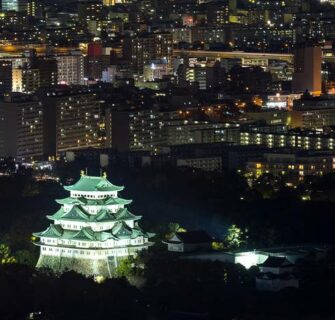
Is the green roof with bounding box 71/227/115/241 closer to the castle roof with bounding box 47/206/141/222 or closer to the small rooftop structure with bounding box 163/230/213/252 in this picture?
the castle roof with bounding box 47/206/141/222

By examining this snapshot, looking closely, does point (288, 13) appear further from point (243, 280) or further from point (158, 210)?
point (243, 280)

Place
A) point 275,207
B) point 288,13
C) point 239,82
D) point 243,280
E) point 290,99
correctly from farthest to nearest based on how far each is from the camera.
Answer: point 288,13 → point 239,82 → point 290,99 → point 275,207 → point 243,280

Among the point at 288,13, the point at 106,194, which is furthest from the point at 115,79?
the point at 106,194

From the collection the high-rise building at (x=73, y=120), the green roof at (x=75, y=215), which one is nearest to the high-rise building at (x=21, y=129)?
the high-rise building at (x=73, y=120)

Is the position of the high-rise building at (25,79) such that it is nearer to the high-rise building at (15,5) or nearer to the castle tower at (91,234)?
the high-rise building at (15,5)

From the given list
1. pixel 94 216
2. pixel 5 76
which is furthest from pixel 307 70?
pixel 94 216

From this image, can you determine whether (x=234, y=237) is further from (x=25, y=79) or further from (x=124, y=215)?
(x=25, y=79)
